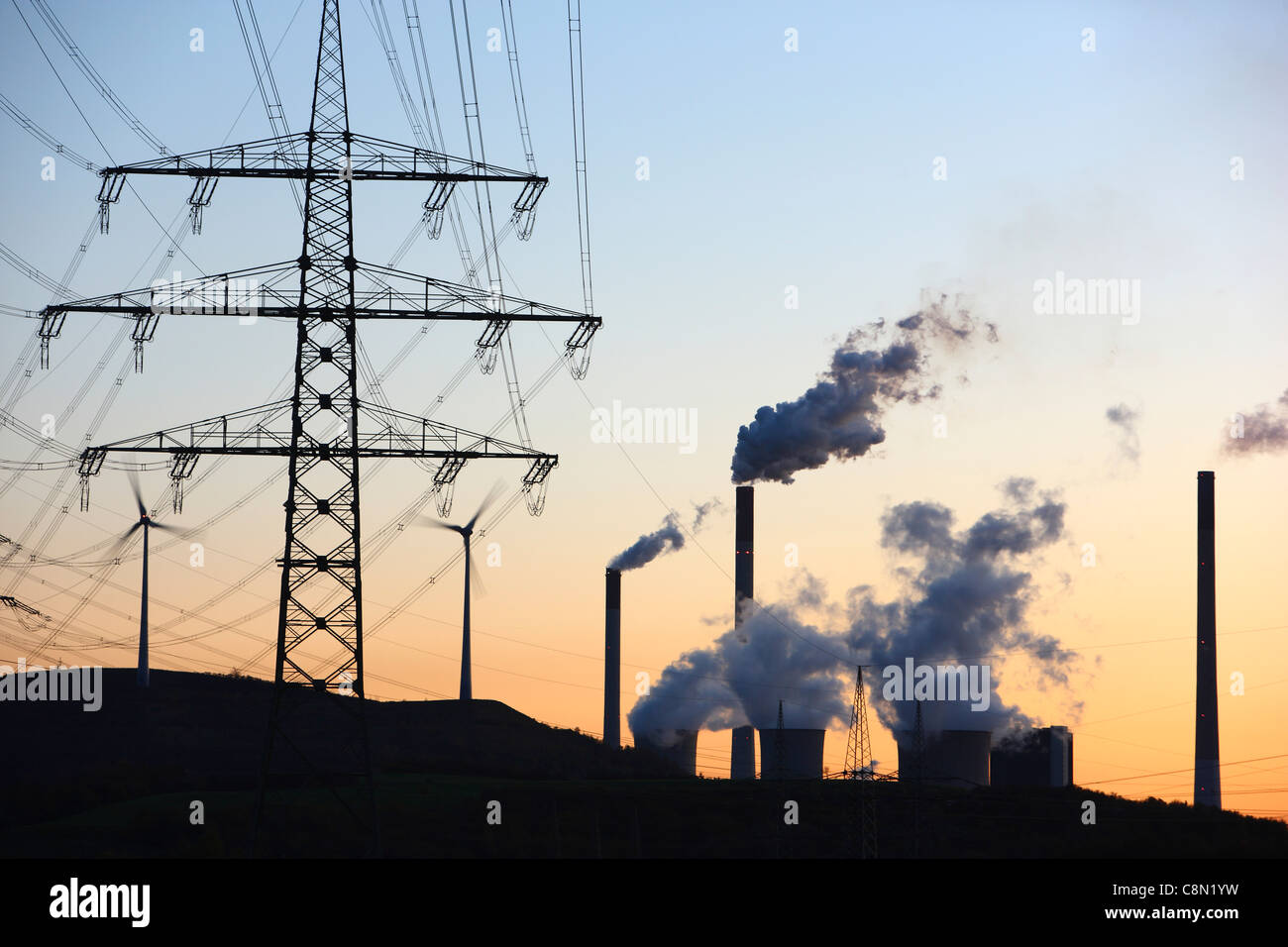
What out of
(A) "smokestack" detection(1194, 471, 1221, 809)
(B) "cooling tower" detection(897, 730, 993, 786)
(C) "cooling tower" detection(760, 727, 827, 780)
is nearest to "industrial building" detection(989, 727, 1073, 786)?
(B) "cooling tower" detection(897, 730, 993, 786)

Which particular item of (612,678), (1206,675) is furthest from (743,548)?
(1206,675)

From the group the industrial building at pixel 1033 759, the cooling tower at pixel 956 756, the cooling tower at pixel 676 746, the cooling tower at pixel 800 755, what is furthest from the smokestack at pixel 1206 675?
the cooling tower at pixel 676 746

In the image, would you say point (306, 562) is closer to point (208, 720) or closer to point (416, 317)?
point (416, 317)

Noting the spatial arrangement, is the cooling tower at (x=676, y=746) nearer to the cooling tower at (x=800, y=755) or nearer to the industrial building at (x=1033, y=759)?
the cooling tower at (x=800, y=755)

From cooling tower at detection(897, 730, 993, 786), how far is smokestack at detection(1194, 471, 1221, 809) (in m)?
17.9

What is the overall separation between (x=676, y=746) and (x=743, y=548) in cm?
1632

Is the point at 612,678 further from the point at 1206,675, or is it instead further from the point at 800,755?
the point at 1206,675

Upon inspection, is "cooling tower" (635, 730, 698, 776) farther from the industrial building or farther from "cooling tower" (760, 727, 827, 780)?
the industrial building

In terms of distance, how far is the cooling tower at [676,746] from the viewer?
117 metres

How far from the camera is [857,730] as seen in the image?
279 ft

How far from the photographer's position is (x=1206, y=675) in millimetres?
115000

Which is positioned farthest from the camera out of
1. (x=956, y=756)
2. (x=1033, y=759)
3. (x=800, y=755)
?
(x=1033, y=759)

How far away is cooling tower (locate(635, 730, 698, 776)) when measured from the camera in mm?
117188
